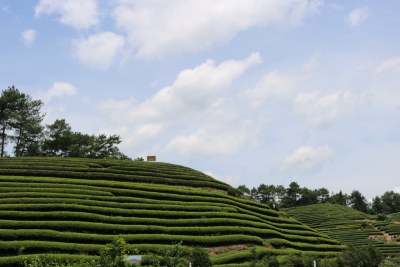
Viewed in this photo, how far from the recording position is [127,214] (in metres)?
39.4

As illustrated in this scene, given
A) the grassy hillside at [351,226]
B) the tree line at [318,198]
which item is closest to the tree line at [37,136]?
the grassy hillside at [351,226]

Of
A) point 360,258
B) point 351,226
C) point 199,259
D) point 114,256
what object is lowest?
point 360,258

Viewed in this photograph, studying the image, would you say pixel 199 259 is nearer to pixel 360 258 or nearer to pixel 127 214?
pixel 127 214

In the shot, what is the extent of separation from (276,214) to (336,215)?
145ft

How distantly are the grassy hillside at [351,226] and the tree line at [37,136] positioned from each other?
44.3m

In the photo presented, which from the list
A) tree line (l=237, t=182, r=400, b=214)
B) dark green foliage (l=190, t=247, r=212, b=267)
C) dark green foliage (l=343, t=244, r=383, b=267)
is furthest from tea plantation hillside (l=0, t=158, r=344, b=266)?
tree line (l=237, t=182, r=400, b=214)

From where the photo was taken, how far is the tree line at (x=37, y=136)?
223 feet

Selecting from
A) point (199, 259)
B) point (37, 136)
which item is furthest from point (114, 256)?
point (37, 136)

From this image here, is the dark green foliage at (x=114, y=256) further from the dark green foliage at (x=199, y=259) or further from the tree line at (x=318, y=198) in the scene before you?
the tree line at (x=318, y=198)

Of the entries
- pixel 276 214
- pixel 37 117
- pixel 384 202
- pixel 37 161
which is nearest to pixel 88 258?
pixel 37 161

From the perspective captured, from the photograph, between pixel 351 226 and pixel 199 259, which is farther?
pixel 351 226

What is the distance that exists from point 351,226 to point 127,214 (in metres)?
56.9

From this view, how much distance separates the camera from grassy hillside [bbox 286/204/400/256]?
67.2 metres

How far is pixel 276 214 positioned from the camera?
56.9 m
